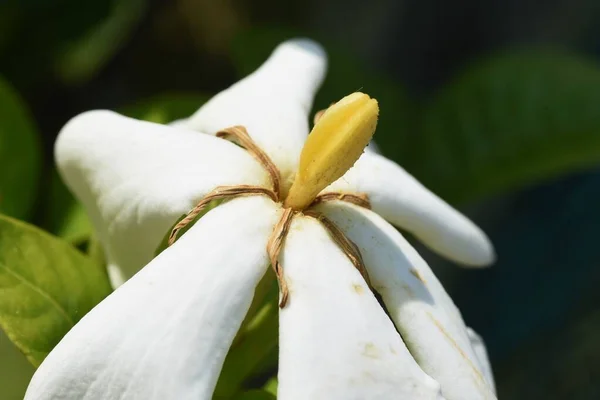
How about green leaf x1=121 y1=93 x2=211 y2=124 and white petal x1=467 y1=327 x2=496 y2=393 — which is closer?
white petal x1=467 y1=327 x2=496 y2=393

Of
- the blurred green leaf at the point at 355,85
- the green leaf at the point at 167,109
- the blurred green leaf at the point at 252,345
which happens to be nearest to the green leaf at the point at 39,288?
the blurred green leaf at the point at 252,345

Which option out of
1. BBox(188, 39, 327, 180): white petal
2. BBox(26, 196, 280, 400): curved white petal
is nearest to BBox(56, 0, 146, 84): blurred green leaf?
BBox(188, 39, 327, 180): white petal

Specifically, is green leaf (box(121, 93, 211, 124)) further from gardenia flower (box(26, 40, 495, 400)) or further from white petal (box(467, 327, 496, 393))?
white petal (box(467, 327, 496, 393))

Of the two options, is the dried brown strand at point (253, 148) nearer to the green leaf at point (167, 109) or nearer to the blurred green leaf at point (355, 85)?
the green leaf at point (167, 109)

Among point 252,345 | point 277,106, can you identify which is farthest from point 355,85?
point 252,345

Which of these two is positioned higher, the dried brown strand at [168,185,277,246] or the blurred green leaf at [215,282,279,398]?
the dried brown strand at [168,185,277,246]

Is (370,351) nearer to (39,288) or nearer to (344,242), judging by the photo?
(344,242)

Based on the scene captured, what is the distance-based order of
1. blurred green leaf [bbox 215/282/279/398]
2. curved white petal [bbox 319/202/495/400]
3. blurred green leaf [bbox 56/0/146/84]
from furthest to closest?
blurred green leaf [bbox 56/0/146/84]
blurred green leaf [bbox 215/282/279/398]
curved white petal [bbox 319/202/495/400]
